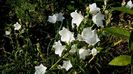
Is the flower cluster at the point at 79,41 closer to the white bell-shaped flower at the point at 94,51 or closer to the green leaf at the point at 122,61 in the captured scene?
the white bell-shaped flower at the point at 94,51

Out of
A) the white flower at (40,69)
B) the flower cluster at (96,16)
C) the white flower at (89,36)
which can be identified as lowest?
the white flower at (40,69)

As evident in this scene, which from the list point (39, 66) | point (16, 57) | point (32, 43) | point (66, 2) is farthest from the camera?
point (66, 2)

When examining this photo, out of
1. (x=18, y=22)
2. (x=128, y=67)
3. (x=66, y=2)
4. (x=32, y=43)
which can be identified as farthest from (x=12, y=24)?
(x=128, y=67)

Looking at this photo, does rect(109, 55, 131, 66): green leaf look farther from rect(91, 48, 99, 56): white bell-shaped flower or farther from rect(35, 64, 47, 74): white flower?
rect(35, 64, 47, 74): white flower

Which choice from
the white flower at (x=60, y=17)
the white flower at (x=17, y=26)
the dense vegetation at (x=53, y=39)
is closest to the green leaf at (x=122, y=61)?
the dense vegetation at (x=53, y=39)

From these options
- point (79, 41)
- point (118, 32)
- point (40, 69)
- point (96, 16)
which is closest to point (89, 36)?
point (79, 41)

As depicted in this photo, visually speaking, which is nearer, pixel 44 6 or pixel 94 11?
pixel 94 11

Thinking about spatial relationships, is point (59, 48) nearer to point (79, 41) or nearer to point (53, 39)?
point (79, 41)

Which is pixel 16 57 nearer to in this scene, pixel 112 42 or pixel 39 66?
pixel 39 66
